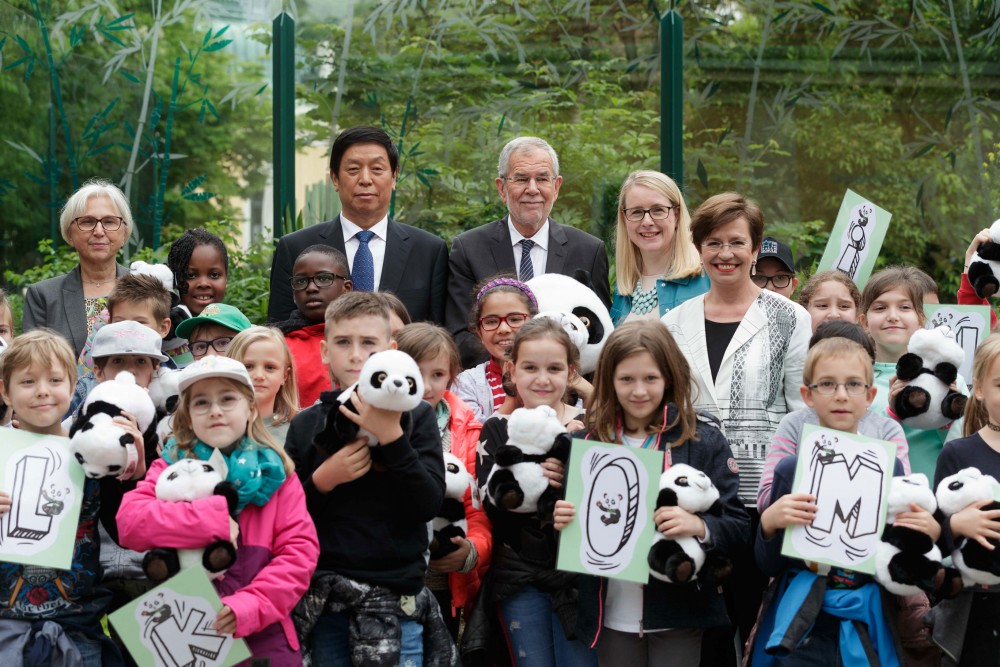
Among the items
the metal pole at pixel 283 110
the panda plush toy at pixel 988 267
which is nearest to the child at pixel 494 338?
the panda plush toy at pixel 988 267

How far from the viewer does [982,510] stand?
3910 mm

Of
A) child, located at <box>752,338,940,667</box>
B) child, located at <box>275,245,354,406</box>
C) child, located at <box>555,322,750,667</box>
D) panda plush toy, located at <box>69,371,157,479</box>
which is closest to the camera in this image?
panda plush toy, located at <box>69,371,157,479</box>

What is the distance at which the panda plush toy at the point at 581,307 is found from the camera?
5.06 m

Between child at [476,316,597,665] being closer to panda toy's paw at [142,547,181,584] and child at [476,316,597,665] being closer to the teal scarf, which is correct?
the teal scarf

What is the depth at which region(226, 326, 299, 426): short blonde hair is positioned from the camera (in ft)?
14.8

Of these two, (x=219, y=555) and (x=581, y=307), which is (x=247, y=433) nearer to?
(x=219, y=555)

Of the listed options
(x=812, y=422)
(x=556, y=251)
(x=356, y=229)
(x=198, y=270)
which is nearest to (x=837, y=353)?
(x=812, y=422)

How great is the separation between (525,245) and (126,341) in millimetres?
2179

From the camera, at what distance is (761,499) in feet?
13.8

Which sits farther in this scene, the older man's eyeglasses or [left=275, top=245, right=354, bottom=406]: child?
the older man's eyeglasses

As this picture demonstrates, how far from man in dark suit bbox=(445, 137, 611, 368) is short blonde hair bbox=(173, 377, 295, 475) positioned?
1894mm

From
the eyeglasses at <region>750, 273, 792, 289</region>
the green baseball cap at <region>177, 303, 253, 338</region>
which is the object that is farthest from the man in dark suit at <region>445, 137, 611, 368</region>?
the green baseball cap at <region>177, 303, 253, 338</region>

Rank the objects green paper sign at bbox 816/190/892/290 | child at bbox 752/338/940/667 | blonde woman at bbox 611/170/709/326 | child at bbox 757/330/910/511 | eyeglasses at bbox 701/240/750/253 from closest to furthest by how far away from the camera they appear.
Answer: child at bbox 752/338/940/667 → child at bbox 757/330/910/511 → eyeglasses at bbox 701/240/750/253 → blonde woman at bbox 611/170/709/326 → green paper sign at bbox 816/190/892/290

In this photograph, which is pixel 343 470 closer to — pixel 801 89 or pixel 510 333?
pixel 510 333
